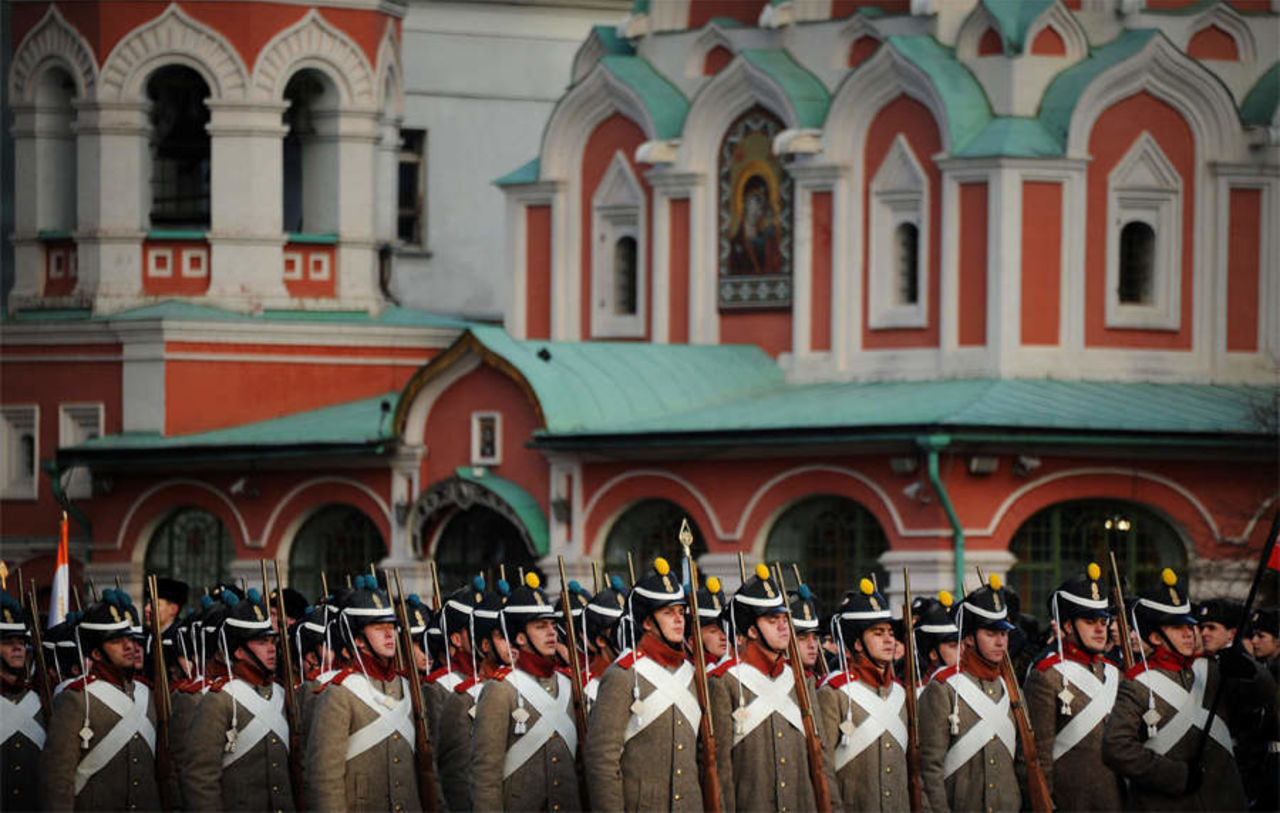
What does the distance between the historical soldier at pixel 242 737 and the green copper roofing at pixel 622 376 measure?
686 inches

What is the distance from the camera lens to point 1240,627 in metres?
18.8

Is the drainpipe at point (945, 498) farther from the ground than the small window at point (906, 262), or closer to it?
closer to it

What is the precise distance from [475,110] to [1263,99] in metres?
13.2

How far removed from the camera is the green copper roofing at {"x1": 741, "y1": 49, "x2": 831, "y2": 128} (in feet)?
129

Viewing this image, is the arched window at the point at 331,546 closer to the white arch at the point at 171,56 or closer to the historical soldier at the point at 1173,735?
the white arch at the point at 171,56

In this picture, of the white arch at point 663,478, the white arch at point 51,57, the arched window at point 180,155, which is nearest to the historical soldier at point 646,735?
the white arch at point 663,478

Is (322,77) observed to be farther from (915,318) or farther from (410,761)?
(410,761)

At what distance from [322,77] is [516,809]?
81.4 ft

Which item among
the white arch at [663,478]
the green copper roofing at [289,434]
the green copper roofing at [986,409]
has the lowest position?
the white arch at [663,478]

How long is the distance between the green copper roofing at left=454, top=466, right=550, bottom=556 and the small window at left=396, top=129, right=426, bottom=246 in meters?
9.70

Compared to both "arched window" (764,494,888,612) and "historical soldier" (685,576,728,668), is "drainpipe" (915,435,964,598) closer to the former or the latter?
"arched window" (764,494,888,612)

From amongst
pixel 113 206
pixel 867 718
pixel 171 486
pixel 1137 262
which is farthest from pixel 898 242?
pixel 867 718

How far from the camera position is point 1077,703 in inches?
766

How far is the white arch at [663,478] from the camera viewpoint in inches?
1460
